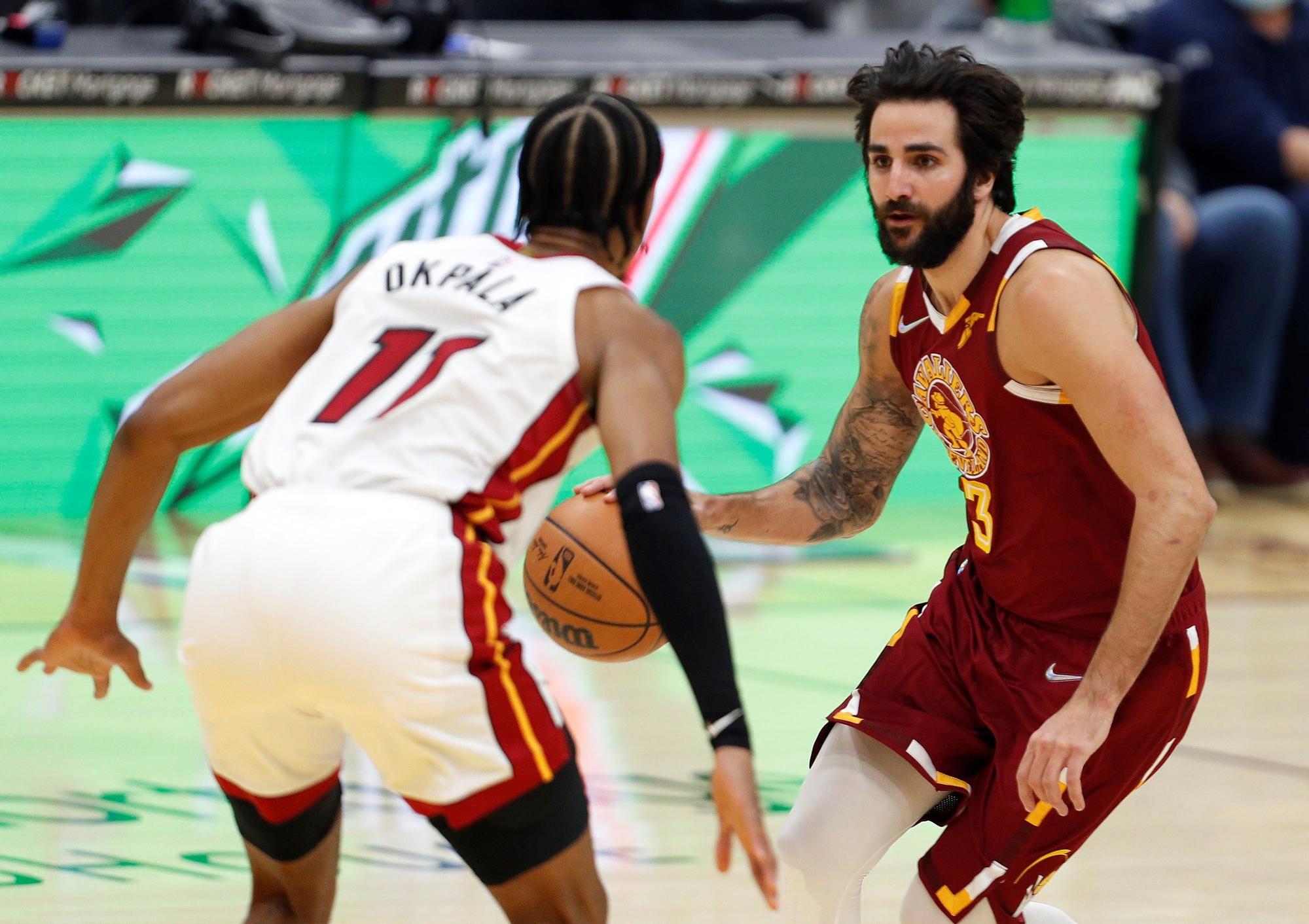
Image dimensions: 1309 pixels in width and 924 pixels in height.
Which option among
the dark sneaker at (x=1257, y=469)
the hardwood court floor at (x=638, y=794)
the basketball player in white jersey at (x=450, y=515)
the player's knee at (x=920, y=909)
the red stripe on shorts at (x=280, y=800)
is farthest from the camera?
the dark sneaker at (x=1257, y=469)

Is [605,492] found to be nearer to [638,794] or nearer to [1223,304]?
[638,794]

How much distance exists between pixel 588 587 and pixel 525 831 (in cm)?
94

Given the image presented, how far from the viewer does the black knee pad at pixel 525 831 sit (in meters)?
2.56

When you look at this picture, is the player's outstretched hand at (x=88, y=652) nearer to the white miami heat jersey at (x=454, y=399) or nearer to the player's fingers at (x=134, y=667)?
the player's fingers at (x=134, y=667)

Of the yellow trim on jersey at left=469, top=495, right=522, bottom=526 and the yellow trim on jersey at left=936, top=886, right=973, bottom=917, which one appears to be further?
the yellow trim on jersey at left=936, top=886, right=973, bottom=917

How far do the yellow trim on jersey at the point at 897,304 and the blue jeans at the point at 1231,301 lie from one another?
4.95m

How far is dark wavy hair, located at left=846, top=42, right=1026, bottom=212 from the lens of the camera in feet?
10.1

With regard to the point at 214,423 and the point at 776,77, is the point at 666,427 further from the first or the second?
the point at 776,77

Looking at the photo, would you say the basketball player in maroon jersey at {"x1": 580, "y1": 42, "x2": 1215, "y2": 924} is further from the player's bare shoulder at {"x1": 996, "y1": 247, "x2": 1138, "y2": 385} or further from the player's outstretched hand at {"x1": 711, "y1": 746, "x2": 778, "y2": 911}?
the player's outstretched hand at {"x1": 711, "y1": 746, "x2": 778, "y2": 911}

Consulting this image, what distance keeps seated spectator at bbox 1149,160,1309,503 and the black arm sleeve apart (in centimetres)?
598

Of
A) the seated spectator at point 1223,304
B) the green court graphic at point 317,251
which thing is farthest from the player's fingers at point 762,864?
the seated spectator at point 1223,304

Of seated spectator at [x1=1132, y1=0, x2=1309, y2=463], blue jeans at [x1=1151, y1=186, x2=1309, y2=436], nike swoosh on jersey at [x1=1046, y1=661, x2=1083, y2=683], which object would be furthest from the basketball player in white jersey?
seated spectator at [x1=1132, y1=0, x2=1309, y2=463]

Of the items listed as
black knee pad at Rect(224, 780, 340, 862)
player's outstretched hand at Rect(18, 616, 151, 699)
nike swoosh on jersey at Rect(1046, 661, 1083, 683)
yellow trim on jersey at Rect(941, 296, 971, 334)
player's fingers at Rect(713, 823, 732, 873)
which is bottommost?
Answer: black knee pad at Rect(224, 780, 340, 862)

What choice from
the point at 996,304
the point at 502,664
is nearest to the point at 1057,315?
the point at 996,304
